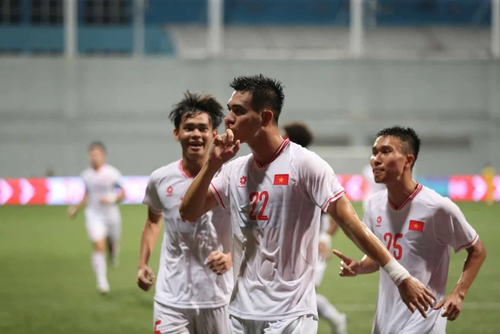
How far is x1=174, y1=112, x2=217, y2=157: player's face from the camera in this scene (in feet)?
16.8

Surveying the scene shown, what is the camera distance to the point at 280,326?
3.79m

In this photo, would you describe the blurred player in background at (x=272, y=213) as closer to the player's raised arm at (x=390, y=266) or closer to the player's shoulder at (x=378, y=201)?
the player's raised arm at (x=390, y=266)

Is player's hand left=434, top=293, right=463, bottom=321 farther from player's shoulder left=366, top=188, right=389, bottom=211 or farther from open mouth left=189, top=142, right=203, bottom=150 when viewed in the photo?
open mouth left=189, top=142, right=203, bottom=150

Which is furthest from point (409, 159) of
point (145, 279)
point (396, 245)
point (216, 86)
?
point (216, 86)

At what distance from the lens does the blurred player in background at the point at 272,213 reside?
3.80 metres

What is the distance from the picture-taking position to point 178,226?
505cm

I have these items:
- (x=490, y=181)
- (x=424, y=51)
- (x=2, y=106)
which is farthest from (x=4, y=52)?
(x=490, y=181)

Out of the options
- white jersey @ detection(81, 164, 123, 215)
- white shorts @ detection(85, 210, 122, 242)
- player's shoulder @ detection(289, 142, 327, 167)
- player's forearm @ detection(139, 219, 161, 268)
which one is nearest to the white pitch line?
white shorts @ detection(85, 210, 122, 242)

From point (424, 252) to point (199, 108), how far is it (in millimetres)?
1901

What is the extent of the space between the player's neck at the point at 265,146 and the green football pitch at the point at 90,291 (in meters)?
4.91

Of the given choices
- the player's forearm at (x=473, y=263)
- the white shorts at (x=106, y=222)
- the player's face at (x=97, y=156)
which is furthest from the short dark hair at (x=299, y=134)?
the player's face at (x=97, y=156)

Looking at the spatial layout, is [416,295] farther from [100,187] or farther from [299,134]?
[100,187]

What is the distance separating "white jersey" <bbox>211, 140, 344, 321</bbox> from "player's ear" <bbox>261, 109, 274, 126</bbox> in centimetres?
18

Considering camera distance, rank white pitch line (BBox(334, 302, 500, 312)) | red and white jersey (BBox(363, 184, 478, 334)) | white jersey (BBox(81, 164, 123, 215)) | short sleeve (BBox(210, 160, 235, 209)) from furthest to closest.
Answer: white jersey (BBox(81, 164, 123, 215)) < white pitch line (BBox(334, 302, 500, 312)) < red and white jersey (BBox(363, 184, 478, 334)) < short sleeve (BBox(210, 160, 235, 209))
